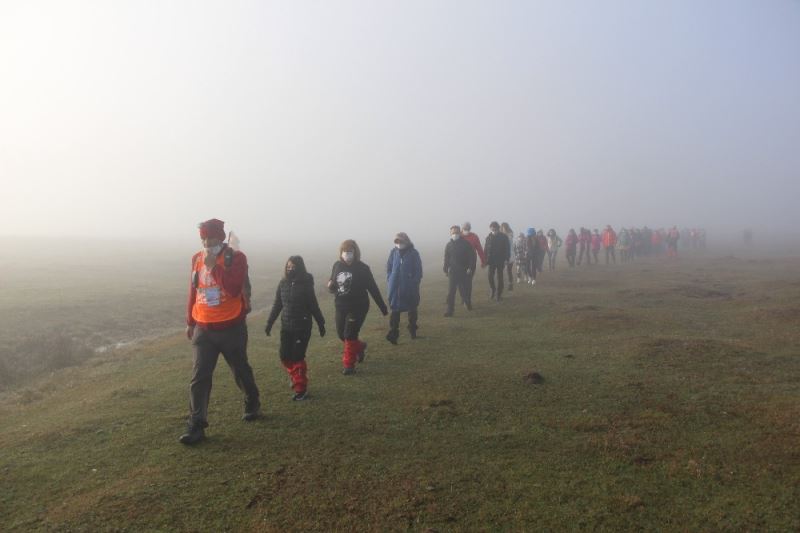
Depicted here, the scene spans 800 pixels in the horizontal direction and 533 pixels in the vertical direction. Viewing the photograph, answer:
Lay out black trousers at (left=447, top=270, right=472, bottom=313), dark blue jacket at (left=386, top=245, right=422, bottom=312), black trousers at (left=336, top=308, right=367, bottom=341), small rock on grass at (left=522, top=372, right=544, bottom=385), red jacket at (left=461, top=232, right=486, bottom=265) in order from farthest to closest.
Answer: red jacket at (left=461, top=232, right=486, bottom=265)
black trousers at (left=447, top=270, right=472, bottom=313)
dark blue jacket at (left=386, top=245, right=422, bottom=312)
black trousers at (left=336, top=308, right=367, bottom=341)
small rock on grass at (left=522, top=372, right=544, bottom=385)

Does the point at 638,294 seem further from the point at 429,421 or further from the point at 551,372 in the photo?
the point at 429,421

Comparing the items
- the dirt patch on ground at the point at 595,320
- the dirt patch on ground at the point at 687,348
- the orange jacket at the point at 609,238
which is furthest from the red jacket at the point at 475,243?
the orange jacket at the point at 609,238

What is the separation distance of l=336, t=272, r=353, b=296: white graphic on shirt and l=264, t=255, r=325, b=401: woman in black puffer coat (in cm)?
121

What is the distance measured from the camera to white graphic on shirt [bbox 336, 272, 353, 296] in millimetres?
9617

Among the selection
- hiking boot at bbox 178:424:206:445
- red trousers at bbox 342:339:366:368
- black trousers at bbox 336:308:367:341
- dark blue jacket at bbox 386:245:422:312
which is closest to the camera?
hiking boot at bbox 178:424:206:445

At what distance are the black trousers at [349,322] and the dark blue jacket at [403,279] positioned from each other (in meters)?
2.41

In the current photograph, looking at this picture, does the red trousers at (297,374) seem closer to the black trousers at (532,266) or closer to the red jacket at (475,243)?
the red jacket at (475,243)

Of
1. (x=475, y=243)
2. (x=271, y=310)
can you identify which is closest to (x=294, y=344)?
(x=271, y=310)

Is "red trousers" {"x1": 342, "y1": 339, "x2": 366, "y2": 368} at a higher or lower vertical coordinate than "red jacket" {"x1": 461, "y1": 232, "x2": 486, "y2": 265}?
lower

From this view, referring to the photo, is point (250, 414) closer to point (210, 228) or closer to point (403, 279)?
point (210, 228)

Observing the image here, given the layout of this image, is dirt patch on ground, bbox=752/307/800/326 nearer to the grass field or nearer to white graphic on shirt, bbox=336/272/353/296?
the grass field

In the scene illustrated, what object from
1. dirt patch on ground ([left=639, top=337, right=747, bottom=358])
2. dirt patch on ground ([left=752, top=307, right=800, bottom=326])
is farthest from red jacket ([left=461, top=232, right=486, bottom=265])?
dirt patch on ground ([left=752, top=307, right=800, bottom=326])

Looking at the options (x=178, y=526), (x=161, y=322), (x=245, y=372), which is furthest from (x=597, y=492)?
(x=161, y=322)

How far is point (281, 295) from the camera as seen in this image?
27.9 ft
